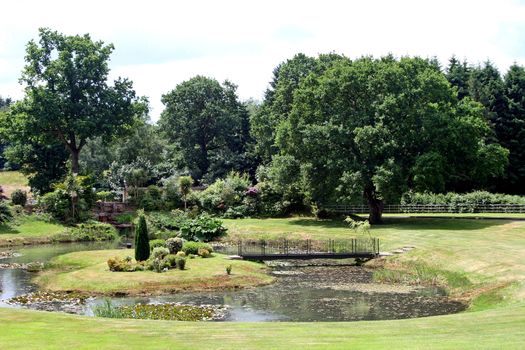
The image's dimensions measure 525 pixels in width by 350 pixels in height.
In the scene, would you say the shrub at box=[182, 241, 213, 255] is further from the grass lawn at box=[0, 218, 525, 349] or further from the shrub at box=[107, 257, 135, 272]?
the grass lawn at box=[0, 218, 525, 349]

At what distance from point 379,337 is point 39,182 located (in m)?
71.9

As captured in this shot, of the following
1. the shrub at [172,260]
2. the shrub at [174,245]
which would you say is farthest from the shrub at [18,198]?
the shrub at [172,260]

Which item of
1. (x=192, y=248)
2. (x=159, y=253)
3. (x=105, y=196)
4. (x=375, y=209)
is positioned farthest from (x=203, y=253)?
(x=105, y=196)

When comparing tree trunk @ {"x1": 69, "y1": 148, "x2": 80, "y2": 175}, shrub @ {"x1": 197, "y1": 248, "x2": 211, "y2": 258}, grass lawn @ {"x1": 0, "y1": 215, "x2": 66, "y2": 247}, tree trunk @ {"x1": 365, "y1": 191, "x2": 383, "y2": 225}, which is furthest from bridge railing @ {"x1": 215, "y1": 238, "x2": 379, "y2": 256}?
tree trunk @ {"x1": 69, "y1": 148, "x2": 80, "y2": 175}

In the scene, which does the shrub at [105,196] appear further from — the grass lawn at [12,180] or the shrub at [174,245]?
the shrub at [174,245]

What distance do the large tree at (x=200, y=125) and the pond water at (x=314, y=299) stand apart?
185 ft

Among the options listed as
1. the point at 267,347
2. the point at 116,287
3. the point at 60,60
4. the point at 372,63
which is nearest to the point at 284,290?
the point at 116,287

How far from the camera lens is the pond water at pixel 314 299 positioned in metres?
28.3

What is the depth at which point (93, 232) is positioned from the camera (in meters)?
65.4

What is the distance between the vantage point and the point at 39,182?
267 ft

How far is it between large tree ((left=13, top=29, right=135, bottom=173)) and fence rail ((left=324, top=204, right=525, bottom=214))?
31.6m

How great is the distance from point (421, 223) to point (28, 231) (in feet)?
132

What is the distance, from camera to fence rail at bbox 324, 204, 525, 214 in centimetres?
7088

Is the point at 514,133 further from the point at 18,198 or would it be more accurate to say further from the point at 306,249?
the point at 18,198
